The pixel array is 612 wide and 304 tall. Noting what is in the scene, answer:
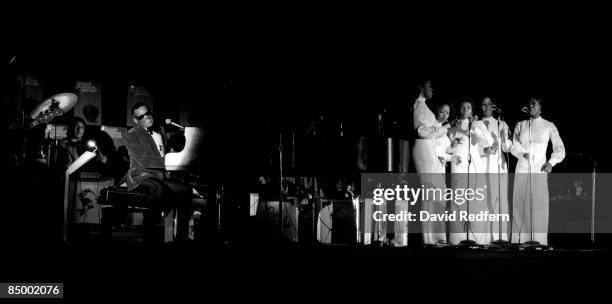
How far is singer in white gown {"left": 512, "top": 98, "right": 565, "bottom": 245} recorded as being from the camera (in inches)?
279

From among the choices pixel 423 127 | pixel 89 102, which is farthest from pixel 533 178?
pixel 89 102

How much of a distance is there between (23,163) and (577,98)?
7.13 m

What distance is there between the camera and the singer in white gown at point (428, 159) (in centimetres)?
684

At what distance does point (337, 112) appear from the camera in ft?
31.3

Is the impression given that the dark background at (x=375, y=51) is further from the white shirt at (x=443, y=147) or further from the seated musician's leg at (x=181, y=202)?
the seated musician's leg at (x=181, y=202)

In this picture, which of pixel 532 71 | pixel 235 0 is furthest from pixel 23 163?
pixel 532 71

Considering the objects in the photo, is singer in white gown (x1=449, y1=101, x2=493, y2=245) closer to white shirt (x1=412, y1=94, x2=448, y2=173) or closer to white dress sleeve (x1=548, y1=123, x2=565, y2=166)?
white shirt (x1=412, y1=94, x2=448, y2=173)

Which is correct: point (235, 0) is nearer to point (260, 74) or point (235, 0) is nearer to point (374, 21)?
point (260, 74)

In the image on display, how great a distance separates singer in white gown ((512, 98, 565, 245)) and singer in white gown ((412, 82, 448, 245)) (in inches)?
40.1

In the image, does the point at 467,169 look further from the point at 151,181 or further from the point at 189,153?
the point at 151,181

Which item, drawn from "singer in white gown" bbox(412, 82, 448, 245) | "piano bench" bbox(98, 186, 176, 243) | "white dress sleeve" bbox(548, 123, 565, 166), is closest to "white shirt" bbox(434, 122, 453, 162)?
"singer in white gown" bbox(412, 82, 448, 245)

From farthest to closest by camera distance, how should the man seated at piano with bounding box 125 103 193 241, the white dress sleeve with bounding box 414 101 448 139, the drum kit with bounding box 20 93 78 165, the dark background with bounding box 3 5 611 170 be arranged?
the dark background with bounding box 3 5 611 170
the drum kit with bounding box 20 93 78 165
the white dress sleeve with bounding box 414 101 448 139
the man seated at piano with bounding box 125 103 193 241

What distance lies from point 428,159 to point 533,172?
1.32 meters

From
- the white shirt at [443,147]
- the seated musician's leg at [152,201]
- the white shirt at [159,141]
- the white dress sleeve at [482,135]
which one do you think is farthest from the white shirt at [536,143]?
the white shirt at [159,141]
